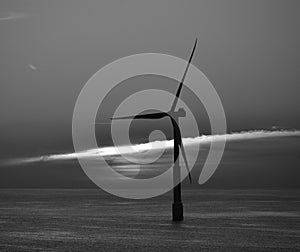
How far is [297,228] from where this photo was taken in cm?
11662

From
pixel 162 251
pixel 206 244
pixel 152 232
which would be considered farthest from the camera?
pixel 152 232

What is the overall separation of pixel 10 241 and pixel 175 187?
33.5 m

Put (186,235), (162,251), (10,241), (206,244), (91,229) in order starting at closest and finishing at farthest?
1. (162,251)
2. (206,244)
3. (10,241)
4. (186,235)
5. (91,229)

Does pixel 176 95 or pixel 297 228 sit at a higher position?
pixel 176 95

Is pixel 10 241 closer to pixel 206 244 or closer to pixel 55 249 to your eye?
pixel 55 249

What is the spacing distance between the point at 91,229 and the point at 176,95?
34.0 metres

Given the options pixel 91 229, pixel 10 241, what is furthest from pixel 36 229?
pixel 10 241

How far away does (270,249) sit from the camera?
80438 mm

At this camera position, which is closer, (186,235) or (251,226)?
(186,235)

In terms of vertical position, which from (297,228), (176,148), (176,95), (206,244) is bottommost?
(297,228)

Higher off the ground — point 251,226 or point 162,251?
point 162,251

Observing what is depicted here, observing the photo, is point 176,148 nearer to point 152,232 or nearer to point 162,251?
point 152,232

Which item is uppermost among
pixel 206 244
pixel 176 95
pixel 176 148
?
pixel 176 95

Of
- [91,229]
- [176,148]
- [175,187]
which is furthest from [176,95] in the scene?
[91,229]
